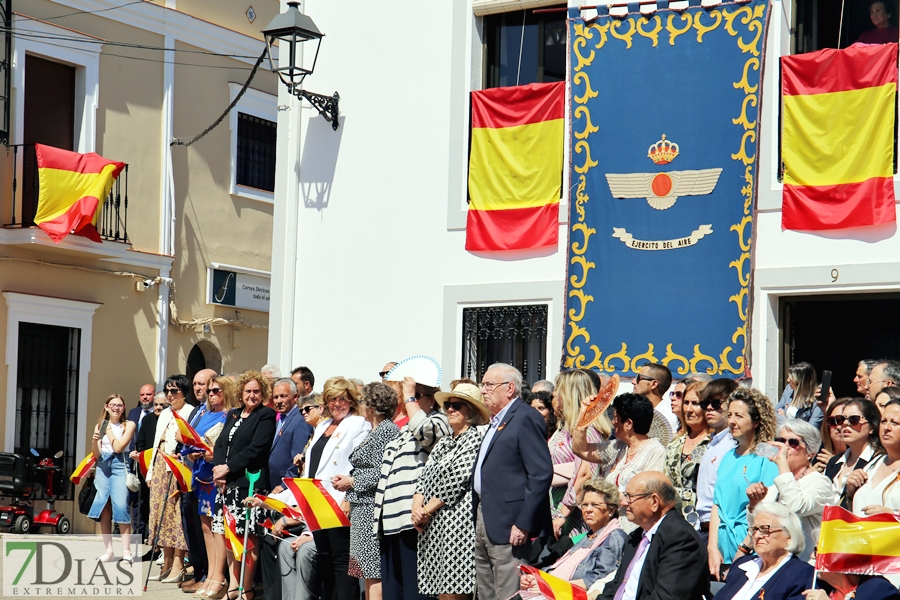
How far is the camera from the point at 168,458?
445 inches

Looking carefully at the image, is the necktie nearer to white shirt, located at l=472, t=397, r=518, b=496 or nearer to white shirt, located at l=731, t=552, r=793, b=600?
white shirt, located at l=731, t=552, r=793, b=600

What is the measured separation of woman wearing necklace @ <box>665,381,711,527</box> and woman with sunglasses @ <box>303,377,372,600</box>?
8.99ft

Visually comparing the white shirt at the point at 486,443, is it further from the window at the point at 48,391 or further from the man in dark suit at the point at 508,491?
the window at the point at 48,391

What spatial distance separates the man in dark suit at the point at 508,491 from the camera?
7613 mm

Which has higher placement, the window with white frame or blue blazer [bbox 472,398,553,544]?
the window with white frame

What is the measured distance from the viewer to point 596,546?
22.7ft

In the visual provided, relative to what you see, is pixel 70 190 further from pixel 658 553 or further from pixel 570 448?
pixel 658 553

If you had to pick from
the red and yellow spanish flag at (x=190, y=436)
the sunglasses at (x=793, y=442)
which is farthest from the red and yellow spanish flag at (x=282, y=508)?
the sunglasses at (x=793, y=442)

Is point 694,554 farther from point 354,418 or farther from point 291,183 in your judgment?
point 291,183

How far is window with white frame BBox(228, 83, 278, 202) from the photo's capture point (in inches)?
814

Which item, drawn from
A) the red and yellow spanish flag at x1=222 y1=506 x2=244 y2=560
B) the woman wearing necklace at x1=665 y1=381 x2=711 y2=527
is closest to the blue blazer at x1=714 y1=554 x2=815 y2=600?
the woman wearing necklace at x1=665 y1=381 x2=711 y2=527

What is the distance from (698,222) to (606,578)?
456 centimetres

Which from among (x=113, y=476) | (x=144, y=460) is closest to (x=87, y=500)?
(x=113, y=476)

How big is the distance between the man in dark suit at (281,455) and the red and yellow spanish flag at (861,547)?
5476 mm
